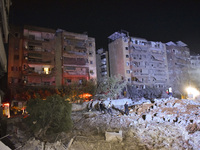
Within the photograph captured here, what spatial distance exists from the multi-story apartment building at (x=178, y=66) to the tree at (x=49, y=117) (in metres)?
54.2

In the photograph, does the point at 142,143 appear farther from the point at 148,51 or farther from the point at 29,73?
the point at 148,51

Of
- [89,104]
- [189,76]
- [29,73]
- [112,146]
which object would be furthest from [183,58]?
[112,146]

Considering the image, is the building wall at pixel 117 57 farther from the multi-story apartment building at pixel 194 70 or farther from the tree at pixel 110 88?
the multi-story apartment building at pixel 194 70

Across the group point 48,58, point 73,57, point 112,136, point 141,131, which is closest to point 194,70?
point 73,57

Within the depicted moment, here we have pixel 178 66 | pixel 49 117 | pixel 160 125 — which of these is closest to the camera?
pixel 49 117

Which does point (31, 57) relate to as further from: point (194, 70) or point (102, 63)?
point (194, 70)

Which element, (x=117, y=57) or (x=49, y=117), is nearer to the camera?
(x=49, y=117)

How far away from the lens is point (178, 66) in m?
62.8

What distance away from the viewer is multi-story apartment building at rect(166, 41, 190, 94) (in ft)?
200

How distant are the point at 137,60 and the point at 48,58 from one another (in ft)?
92.2

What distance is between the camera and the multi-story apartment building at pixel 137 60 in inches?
2044

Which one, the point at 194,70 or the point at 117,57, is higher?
the point at 117,57

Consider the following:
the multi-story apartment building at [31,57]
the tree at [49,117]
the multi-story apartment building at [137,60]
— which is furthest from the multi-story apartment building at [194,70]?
the tree at [49,117]

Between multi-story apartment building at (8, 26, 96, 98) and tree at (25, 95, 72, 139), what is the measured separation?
25.5 meters
